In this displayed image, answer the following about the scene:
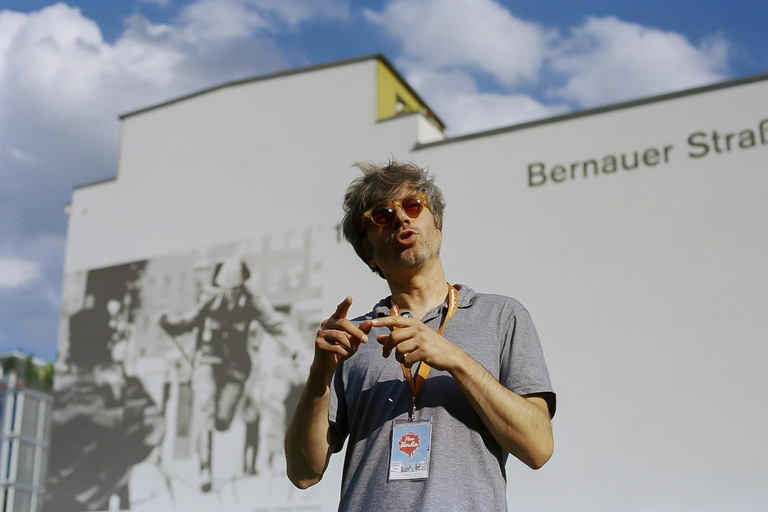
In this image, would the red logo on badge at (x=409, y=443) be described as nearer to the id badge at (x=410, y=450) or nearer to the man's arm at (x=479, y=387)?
the id badge at (x=410, y=450)

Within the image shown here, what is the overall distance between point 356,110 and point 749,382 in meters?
6.53

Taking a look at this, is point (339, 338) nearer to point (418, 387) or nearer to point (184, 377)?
point (418, 387)

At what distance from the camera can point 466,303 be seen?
2.15m

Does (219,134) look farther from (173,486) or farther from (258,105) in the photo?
(173,486)

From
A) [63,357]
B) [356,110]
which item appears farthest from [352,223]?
[63,357]

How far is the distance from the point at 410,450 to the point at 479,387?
24 cm

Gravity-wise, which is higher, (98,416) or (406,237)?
(98,416)

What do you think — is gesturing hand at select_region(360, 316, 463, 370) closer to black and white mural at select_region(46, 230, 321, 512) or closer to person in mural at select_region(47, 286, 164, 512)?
black and white mural at select_region(46, 230, 321, 512)

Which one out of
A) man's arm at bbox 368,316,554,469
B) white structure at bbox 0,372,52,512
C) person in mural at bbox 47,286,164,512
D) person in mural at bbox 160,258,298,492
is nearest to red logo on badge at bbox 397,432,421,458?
man's arm at bbox 368,316,554,469

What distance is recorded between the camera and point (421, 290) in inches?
87.8

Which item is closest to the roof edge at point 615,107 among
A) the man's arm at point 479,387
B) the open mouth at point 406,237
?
the open mouth at point 406,237

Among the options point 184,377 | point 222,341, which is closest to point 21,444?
point 184,377

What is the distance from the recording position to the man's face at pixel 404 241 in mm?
2189

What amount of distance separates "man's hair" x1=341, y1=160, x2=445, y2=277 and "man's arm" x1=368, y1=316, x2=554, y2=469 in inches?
22.8
